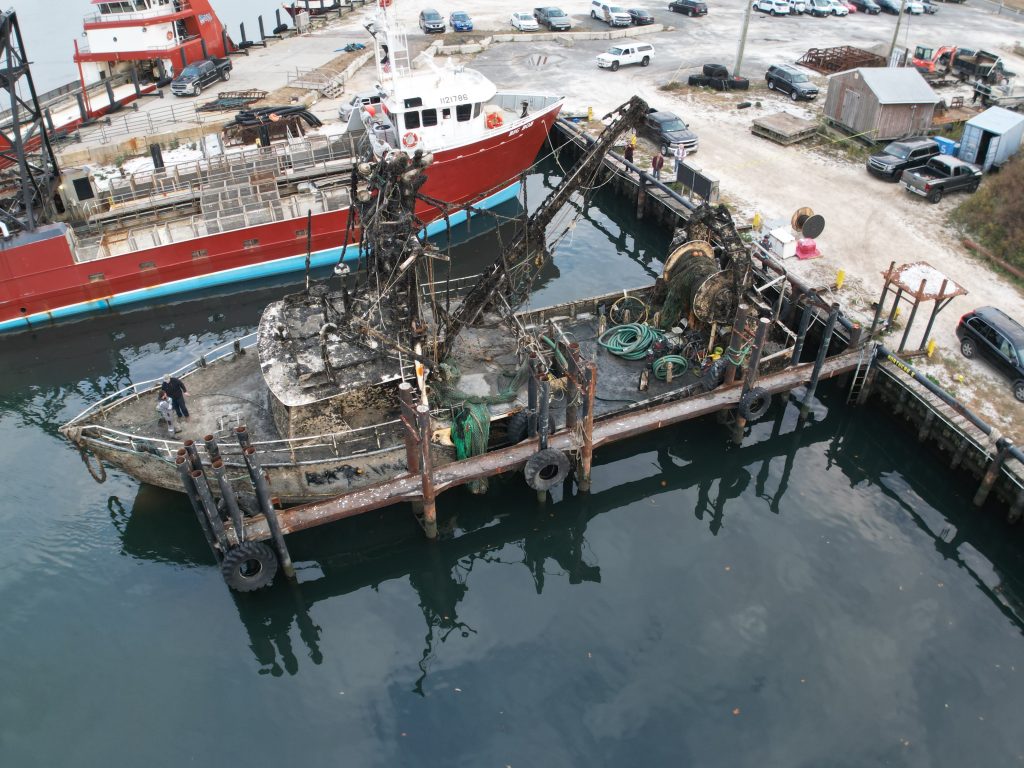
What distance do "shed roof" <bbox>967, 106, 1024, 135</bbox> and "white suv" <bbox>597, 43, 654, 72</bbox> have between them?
24396mm

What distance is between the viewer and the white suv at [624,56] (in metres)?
52.8

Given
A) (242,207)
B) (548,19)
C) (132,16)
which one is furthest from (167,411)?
(548,19)

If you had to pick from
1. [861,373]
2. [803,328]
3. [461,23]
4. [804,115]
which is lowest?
[861,373]

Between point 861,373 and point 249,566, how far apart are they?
1992cm

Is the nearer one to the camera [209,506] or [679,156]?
[209,506]

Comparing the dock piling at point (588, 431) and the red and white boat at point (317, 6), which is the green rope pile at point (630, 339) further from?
the red and white boat at point (317, 6)

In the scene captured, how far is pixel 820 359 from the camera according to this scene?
76.1 ft

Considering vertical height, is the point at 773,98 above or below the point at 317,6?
below

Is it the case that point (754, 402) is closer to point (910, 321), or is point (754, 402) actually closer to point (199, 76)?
point (910, 321)

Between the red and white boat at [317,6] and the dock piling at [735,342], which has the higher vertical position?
the red and white boat at [317,6]

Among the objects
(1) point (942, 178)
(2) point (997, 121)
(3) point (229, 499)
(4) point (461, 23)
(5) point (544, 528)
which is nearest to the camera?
(3) point (229, 499)

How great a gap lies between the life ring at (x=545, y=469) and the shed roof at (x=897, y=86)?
98.6ft

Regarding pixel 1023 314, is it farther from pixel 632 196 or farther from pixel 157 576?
pixel 157 576

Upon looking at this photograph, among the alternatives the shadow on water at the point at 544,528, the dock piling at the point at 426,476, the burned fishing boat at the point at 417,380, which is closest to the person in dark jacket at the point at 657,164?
the burned fishing boat at the point at 417,380
